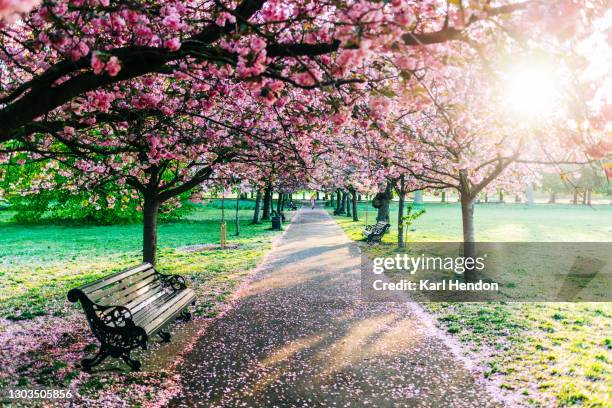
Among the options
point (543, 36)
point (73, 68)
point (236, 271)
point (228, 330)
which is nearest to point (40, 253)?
point (236, 271)

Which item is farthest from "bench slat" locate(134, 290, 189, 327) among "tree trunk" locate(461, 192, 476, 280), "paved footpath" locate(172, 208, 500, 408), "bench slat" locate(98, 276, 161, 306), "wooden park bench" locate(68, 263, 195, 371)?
"tree trunk" locate(461, 192, 476, 280)

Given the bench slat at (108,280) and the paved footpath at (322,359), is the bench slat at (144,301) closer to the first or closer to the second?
the bench slat at (108,280)

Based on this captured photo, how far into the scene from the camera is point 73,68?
3.96m

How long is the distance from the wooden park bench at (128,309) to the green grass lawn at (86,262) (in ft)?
3.94

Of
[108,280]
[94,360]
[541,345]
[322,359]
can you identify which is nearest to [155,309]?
[108,280]

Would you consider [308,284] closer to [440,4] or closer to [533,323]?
[533,323]

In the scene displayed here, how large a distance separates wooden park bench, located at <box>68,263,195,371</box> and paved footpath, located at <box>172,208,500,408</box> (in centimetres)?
70

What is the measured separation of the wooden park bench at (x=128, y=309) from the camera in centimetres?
578

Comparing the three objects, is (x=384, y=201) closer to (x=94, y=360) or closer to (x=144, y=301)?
(x=144, y=301)

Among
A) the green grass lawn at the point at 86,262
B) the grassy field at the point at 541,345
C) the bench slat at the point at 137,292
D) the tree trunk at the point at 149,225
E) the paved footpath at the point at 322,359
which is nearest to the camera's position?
the paved footpath at the point at 322,359

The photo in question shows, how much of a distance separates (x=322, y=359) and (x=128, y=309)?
2.76m

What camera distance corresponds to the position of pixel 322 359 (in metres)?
6.10

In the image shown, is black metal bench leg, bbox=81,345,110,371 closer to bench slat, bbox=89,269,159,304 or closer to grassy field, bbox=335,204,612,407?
bench slat, bbox=89,269,159,304

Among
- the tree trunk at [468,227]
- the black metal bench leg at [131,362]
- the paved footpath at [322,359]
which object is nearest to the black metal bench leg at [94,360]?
the black metal bench leg at [131,362]
